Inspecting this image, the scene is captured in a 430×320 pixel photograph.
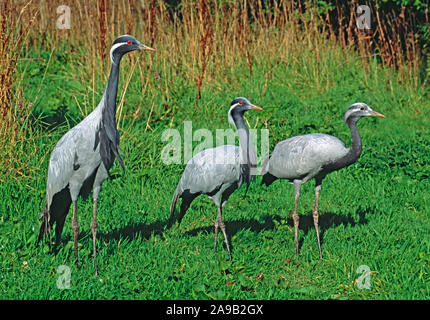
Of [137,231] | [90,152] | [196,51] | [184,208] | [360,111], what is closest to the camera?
[90,152]

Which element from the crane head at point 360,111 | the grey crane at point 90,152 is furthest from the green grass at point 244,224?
the crane head at point 360,111

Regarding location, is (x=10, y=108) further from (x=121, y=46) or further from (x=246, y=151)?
(x=246, y=151)

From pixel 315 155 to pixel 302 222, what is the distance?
3.02 ft

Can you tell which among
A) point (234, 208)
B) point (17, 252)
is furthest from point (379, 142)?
point (17, 252)

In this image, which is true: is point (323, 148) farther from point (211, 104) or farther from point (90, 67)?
point (90, 67)

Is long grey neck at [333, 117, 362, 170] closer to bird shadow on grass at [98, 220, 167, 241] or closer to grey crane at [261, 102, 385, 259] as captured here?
grey crane at [261, 102, 385, 259]

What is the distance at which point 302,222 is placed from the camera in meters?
5.70

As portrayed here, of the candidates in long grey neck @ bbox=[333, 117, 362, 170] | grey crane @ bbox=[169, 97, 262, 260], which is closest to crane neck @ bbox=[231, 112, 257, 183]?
grey crane @ bbox=[169, 97, 262, 260]

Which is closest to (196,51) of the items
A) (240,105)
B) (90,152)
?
(240,105)

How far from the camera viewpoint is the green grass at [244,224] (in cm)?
438

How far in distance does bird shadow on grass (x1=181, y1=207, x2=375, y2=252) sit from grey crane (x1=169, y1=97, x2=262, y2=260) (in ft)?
1.27

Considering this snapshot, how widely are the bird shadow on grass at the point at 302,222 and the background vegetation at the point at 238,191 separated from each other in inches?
0.7

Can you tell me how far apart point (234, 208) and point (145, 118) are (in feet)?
7.94

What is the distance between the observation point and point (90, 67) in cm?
848
